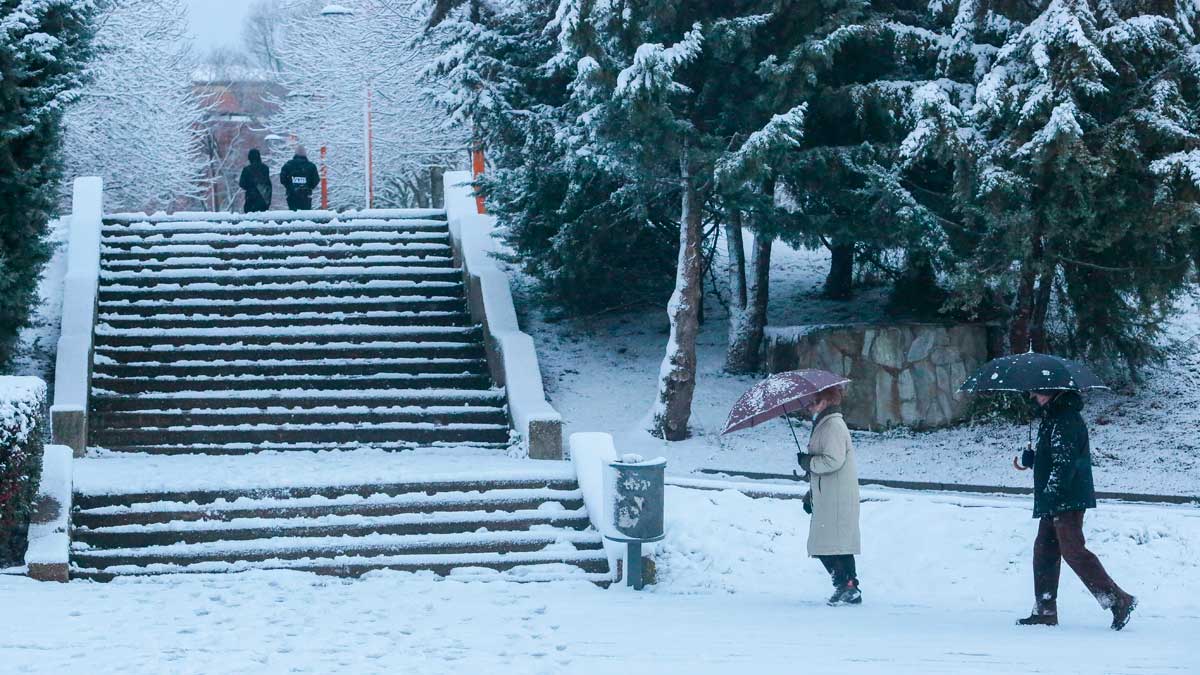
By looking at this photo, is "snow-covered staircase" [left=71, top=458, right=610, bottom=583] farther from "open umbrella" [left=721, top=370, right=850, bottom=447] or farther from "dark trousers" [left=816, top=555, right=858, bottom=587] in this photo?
"open umbrella" [left=721, top=370, right=850, bottom=447]

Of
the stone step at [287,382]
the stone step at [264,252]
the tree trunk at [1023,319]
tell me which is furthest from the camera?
the stone step at [264,252]

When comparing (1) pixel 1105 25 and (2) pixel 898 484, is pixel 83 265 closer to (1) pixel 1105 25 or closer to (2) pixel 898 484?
(2) pixel 898 484

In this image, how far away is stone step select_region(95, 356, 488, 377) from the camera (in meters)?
12.8

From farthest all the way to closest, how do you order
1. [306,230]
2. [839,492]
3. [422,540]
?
[306,230]
[422,540]
[839,492]

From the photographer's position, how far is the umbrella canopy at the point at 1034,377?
21.8 ft

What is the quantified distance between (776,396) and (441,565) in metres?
3.01

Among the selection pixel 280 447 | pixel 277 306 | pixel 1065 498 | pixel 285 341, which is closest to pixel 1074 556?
pixel 1065 498

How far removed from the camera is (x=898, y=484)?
34.3 feet

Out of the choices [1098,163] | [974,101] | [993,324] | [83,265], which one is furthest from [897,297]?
[83,265]

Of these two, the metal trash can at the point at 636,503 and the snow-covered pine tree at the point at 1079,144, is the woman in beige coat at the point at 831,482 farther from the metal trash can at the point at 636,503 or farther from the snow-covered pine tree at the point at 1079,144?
the snow-covered pine tree at the point at 1079,144

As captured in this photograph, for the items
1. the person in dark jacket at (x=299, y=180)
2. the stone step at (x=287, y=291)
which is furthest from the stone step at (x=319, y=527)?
the person in dark jacket at (x=299, y=180)

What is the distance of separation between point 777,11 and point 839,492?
6013mm

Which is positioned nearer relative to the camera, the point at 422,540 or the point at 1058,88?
the point at 422,540

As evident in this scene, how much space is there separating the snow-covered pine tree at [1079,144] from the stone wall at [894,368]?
3.57 feet
